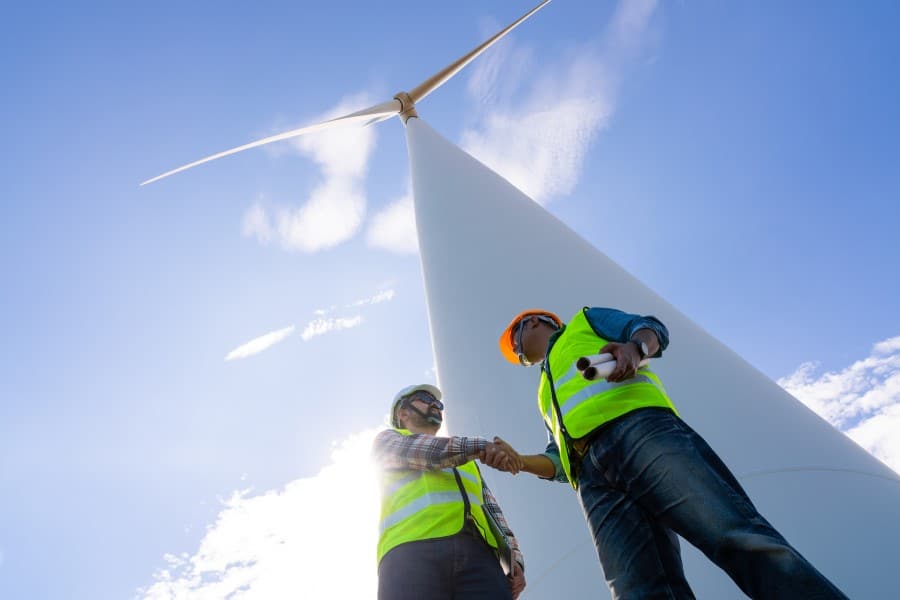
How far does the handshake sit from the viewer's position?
113 inches

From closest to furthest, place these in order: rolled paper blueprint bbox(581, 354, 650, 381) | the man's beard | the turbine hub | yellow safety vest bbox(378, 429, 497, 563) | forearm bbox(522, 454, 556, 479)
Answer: rolled paper blueprint bbox(581, 354, 650, 381)
yellow safety vest bbox(378, 429, 497, 563)
forearm bbox(522, 454, 556, 479)
the man's beard
the turbine hub

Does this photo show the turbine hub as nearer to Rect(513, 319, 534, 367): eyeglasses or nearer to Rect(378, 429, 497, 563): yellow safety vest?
Rect(513, 319, 534, 367): eyeglasses

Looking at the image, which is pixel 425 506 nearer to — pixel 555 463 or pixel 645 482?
pixel 555 463

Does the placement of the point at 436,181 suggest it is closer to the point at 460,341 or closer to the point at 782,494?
the point at 460,341

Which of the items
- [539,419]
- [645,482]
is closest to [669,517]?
[645,482]

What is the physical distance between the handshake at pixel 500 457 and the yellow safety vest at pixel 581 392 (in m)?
0.24

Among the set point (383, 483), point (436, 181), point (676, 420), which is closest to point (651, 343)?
point (676, 420)

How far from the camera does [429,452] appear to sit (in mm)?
2955

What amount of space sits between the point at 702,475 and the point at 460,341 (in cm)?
250

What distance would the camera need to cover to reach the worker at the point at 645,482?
1.97 m

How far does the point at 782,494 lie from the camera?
309cm

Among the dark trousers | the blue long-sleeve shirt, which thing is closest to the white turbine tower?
the dark trousers

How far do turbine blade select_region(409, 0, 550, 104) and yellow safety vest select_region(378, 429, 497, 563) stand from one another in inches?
300

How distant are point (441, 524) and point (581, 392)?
35.5 inches
